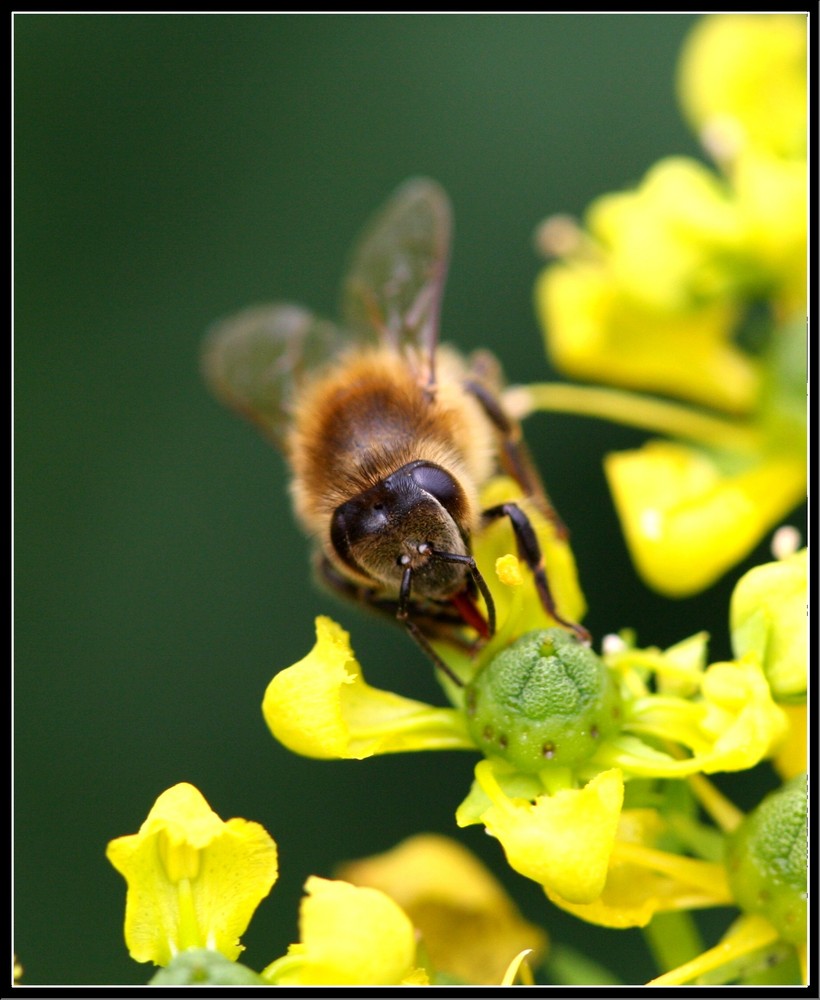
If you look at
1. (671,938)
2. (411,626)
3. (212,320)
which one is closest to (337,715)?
(411,626)

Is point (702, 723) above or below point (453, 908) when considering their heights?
above

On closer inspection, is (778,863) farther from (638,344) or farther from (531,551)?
(638,344)

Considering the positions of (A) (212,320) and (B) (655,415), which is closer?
(B) (655,415)

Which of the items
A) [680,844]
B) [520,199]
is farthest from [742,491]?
[520,199]

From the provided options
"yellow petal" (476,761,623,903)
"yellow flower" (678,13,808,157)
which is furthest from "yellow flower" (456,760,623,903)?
"yellow flower" (678,13,808,157)

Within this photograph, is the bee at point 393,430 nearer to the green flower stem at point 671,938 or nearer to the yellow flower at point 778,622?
the yellow flower at point 778,622
